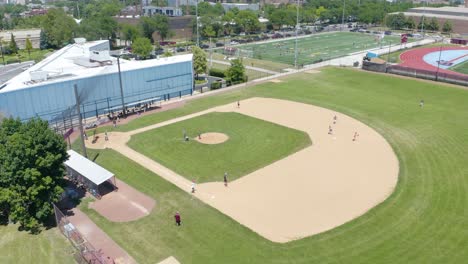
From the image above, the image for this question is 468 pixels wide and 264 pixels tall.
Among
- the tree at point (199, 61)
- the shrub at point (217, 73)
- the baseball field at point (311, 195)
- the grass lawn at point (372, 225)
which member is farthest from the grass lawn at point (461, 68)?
the tree at point (199, 61)

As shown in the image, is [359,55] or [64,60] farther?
[359,55]

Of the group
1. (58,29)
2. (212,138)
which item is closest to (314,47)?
(58,29)

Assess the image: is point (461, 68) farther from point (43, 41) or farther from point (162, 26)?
point (43, 41)

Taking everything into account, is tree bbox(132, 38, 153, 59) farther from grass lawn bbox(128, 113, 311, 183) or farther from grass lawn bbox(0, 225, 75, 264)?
grass lawn bbox(0, 225, 75, 264)

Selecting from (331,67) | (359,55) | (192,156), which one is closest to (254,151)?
(192,156)

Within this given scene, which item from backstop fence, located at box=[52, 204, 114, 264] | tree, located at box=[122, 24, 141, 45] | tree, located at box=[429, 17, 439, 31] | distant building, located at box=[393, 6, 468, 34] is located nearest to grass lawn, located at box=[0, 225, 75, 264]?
backstop fence, located at box=[52, 204, 114, 264]

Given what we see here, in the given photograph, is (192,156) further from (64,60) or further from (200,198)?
(64,60)
